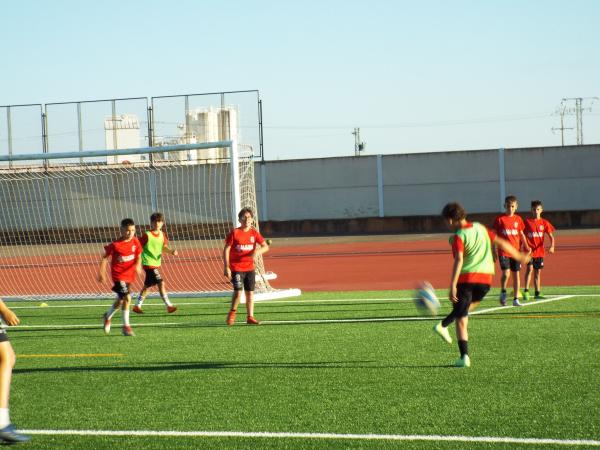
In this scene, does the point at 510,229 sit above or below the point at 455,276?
above

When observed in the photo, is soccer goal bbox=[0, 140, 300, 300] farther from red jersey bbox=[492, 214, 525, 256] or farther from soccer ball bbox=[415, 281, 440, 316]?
soccer ball bbox=[415, 281, 440, 316]

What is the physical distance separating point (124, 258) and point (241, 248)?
1.86 m

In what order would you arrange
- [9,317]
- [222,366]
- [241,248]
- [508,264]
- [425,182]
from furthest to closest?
[425,182], [508,264], [241,248], [222,366], [9,317]

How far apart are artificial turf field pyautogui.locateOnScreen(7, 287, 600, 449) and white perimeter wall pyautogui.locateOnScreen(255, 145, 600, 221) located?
32.9 metres

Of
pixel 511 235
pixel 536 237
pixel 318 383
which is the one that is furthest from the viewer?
pixel 536 237

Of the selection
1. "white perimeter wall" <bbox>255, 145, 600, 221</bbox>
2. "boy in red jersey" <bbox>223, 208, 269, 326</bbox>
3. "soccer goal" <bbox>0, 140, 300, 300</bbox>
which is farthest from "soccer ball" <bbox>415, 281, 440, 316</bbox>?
"white perimeter wall" <bbox>255, 145, 600, 221</bbox>

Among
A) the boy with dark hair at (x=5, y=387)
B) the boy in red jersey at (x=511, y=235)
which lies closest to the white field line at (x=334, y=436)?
the boy with dark hair at (x=5, y=387)

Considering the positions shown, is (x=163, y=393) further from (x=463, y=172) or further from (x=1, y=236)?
(x=463, y=172)

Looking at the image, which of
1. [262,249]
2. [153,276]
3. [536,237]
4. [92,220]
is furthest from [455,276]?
[92,220]

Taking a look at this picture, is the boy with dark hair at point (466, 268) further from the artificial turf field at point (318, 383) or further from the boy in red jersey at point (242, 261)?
the boy in red jersey at point (242, 261)

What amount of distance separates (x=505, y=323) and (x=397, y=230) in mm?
34443

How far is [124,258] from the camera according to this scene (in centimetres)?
1294

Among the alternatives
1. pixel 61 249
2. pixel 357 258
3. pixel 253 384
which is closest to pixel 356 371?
pixel 253 384

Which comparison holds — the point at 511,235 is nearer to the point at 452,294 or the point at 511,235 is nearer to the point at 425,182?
the point at 452,294
